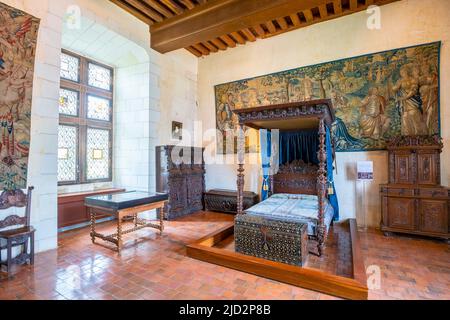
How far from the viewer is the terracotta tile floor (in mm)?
2271

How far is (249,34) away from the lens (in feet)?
17.8

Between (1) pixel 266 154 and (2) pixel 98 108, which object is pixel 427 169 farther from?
(2) pixel 98 108

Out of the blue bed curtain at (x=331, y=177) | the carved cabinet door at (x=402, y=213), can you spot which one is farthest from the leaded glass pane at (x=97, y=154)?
the carved cabinet door at (x=402, y=213)

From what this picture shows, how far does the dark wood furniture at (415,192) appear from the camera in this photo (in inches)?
143

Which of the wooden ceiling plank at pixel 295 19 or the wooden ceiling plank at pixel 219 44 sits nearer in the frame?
the wooden ceiling plank at pixel 295 19

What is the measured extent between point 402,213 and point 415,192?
0.42m

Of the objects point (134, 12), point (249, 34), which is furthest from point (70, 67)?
point (249, 34)

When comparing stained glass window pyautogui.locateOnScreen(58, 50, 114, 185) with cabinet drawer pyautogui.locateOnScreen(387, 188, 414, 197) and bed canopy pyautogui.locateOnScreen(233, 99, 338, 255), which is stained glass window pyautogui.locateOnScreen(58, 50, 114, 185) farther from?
cabinet drawer pyautogui.locateOnScreen(387, 188, 414, 197)

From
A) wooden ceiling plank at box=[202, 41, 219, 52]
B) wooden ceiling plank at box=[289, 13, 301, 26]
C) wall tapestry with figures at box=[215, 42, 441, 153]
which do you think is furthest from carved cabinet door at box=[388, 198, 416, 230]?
wooden ceiling plank at box=[202, 41, 219, 52]

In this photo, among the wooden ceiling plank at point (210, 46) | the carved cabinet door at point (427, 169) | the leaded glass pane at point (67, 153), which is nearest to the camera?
the carved cabinet door at point (427, 169)

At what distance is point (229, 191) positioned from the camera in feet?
19.4

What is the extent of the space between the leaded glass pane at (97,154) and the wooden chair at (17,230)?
2.11 m

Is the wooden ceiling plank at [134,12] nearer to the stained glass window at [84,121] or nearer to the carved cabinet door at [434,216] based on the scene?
the stained glass window at [84,121]
